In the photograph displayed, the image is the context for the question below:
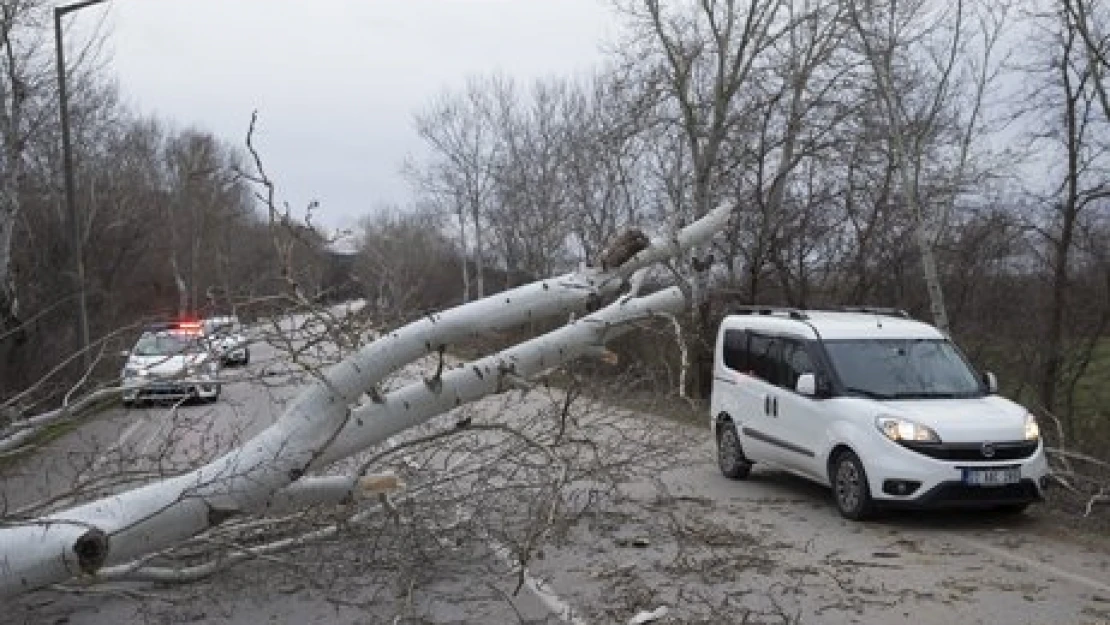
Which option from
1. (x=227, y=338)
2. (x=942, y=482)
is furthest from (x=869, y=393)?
(x=227, y=338)

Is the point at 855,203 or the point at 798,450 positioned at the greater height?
the point at 855,203

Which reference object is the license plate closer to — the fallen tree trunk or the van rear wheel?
the van rear wheel

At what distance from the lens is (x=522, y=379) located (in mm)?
5637

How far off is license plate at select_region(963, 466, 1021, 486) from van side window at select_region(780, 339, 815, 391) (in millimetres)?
2002

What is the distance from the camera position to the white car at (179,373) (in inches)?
275

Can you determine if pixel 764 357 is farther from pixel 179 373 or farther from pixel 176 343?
pixel 179 373

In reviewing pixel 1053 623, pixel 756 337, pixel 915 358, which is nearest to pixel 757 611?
pixel 1053 623

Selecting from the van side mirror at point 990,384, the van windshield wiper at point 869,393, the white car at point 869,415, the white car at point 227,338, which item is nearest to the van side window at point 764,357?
the white car at point 869,415

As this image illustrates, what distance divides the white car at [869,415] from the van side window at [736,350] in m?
0.02

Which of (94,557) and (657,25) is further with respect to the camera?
(657,25)

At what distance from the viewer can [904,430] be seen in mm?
9641

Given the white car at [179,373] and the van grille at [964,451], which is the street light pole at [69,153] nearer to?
the white car at [179,373]

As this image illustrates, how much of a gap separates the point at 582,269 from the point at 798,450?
5.84 m

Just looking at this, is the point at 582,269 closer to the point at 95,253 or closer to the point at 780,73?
the point at 780,73
